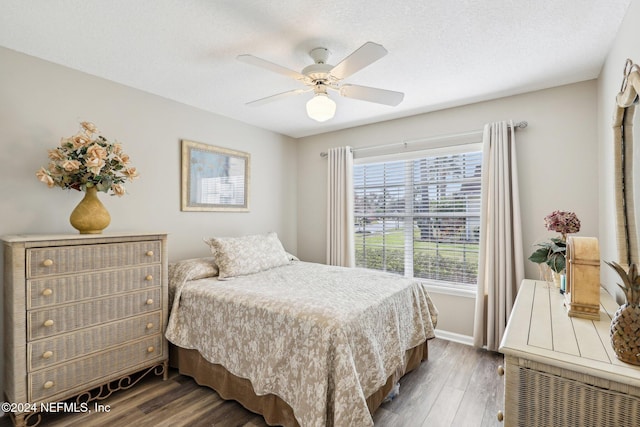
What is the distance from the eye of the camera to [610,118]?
6.70 feet

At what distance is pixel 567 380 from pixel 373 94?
182 centimetres

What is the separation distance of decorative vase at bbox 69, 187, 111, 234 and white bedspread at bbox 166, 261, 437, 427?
2.39ft

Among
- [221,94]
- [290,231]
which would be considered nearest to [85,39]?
[221,94]

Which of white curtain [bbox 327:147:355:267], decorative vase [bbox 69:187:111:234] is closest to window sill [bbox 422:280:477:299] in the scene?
white curtain [bbox 327:147:355:267]

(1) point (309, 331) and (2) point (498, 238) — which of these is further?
(2) point (498, 238)

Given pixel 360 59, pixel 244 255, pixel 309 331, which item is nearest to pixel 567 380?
pixel 309 331

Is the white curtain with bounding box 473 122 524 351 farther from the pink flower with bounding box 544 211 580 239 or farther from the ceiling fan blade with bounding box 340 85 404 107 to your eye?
the ceiling fan blade with bounding box 340 85 404 107

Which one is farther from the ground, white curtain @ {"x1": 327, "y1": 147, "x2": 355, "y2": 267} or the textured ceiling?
the textured ceiling

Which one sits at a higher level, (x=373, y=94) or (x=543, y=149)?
(x=373, y=94)

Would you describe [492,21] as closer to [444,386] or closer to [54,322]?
[444,386]

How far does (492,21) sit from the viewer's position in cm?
177

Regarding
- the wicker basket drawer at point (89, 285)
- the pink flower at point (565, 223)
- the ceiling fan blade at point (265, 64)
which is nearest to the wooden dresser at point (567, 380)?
the pink flower at point (565, 223)

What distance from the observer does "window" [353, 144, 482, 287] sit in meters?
3.23

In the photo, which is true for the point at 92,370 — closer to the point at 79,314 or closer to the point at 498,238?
the point at 79,314
